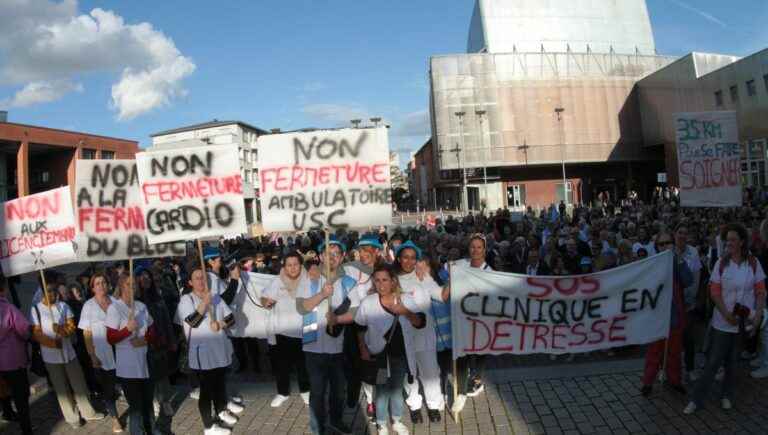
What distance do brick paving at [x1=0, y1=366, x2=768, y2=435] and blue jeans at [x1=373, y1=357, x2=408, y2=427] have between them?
31 cm

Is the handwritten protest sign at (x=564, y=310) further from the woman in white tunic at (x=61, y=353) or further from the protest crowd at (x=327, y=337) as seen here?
the woman in white tunic at (x=61, y=353)

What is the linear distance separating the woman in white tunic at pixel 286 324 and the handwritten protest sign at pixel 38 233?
2.50m

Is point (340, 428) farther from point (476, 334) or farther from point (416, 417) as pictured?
point (476, 334)

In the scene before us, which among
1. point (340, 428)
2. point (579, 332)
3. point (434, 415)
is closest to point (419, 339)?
point (434, 415)

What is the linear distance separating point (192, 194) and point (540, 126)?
175 feet

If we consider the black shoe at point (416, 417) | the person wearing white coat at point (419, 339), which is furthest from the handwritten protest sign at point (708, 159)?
the black shoe at point (416, 417)

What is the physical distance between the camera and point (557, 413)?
18.1ft

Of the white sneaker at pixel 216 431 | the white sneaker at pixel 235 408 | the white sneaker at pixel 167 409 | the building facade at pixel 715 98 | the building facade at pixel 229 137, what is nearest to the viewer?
the white sneaker at pixel 216 431

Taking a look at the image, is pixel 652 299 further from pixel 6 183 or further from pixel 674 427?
pixel 6 183

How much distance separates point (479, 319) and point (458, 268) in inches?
23.7

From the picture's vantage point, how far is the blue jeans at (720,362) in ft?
17.2

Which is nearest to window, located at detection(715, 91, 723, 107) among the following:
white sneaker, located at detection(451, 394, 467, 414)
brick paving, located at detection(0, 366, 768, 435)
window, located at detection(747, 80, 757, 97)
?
window, located at detection(747, 80, 757, 97)

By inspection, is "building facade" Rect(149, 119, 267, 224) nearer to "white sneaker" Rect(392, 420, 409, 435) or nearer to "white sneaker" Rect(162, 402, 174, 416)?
"white sneaker" Rect(162, 402, 174, 416)

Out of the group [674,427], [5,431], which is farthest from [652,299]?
[5,431]
